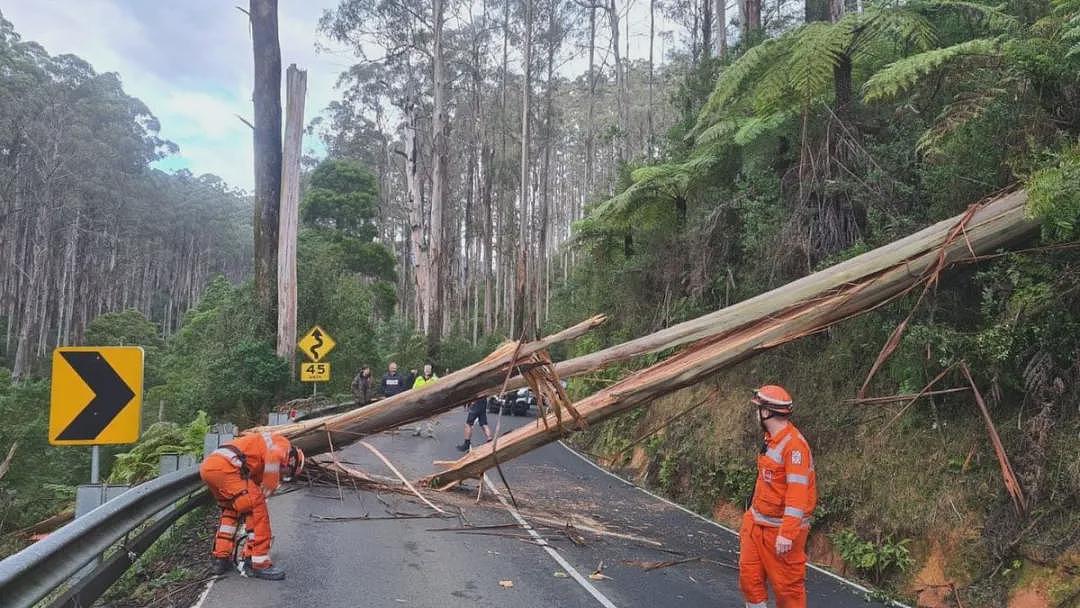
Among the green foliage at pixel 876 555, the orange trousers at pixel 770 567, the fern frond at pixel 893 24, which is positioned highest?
the fern frond at pixel 893 24

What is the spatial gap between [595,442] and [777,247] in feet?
25.8

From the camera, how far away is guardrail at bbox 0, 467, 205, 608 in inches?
140

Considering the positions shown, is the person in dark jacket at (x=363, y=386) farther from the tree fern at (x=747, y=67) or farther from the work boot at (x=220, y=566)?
the work boot at (x=220, y=566)

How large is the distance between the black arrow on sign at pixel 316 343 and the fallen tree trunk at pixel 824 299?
11462 mm

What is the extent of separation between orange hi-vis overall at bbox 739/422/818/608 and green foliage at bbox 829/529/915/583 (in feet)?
8.42

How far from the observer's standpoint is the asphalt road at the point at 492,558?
18.8ft

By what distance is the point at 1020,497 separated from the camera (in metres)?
6.07

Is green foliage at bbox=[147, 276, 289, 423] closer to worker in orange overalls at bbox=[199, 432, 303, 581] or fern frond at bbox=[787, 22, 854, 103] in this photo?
worker in orange overalls at bbox=[199, 432, 303, 581]

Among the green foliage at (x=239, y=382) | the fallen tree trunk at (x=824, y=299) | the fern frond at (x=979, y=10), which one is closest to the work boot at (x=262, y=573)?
the fallen tree trunk at (x=824, y=299)

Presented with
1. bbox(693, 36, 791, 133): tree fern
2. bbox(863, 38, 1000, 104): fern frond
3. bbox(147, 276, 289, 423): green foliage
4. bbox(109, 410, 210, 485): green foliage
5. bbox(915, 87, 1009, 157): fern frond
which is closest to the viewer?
bbox(915, 87, 1009, 157): fern frond

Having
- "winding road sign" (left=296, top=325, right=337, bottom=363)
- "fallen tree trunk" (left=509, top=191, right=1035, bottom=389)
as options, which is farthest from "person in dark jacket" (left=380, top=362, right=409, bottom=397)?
"fallen tree trunk" (left=509, top=191, right=1035, bottom=389)

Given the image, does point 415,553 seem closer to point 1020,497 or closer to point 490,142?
point 1020,497

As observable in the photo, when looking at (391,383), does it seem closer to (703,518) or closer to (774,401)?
(703,518)

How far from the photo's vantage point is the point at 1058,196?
597 centimetres
